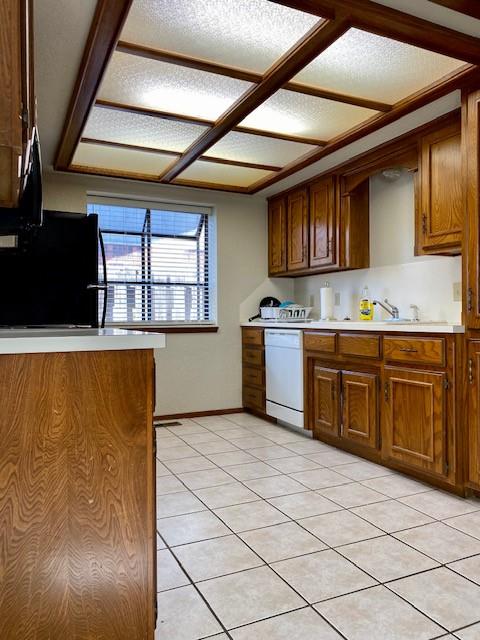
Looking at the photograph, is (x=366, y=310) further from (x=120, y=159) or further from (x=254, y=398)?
(x=120, y=159)

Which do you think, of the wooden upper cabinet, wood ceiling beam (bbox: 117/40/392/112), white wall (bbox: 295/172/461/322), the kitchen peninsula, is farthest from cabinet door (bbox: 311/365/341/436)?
the wooden upper cabinet

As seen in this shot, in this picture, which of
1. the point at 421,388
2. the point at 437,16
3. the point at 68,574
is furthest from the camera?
the point at 421,388

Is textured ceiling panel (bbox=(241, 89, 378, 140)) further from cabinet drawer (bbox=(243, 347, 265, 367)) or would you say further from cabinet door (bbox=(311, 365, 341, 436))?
cabinet drawer (bbox=(243, 347, 265, 367))

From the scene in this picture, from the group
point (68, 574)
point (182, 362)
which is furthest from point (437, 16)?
point (182, 362)

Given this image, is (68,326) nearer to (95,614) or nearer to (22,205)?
(22,205)

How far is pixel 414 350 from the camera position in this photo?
108 inches

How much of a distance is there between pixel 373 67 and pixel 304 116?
645 millimetres

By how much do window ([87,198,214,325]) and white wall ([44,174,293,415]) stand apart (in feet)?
0.49

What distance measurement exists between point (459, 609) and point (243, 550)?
82 cm

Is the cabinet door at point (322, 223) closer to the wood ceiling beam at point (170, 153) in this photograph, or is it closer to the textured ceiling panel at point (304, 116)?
the wood ceiling beam at point (170, 153)

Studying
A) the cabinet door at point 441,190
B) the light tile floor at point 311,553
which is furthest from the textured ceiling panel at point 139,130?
the light tile floor at point 311,553

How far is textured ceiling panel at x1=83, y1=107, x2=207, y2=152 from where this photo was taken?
9.63ft

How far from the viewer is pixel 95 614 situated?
123 centimetres

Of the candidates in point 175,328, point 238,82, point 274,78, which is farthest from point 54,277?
point 274,78
